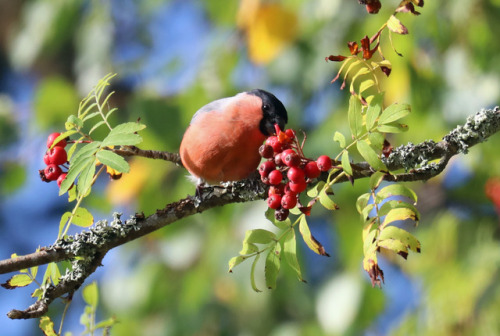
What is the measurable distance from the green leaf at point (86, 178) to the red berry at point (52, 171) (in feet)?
0.97

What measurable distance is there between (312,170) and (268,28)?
3.26 meters

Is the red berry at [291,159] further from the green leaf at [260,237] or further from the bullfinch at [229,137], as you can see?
the bullfinch at [229,137]

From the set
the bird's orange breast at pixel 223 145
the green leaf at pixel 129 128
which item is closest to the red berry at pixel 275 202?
the green leaf at pixel 129 128

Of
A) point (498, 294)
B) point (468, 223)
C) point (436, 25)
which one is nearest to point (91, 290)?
point (498, 294)

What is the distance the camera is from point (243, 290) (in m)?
4.73

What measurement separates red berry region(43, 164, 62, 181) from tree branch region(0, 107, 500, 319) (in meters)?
0.20

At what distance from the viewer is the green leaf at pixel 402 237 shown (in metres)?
1.72

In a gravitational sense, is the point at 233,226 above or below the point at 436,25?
below

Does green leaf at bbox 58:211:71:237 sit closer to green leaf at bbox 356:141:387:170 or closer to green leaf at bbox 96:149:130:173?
green leaf at bbox 96:149:130:173

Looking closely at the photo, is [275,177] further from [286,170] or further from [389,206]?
[389,206]

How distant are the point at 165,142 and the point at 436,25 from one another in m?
1.93

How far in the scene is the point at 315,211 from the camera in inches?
210

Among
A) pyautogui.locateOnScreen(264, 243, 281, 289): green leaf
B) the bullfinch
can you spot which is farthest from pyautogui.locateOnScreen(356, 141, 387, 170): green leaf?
the bullfinch

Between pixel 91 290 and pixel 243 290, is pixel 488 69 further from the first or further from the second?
pixel 91 290
